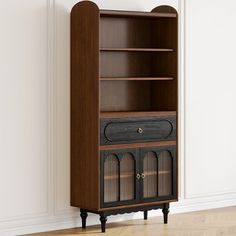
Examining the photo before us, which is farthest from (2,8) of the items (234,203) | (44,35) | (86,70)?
(234,203)

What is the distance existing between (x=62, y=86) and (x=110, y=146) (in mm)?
635

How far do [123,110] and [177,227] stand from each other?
1.06 metres

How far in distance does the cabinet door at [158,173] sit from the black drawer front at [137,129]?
0.11 m

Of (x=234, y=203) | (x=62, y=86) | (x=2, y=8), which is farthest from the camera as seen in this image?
(x=234, y=203)

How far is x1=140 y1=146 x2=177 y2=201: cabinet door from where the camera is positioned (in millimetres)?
5930

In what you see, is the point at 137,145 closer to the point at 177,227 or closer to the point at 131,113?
the point at 131,113

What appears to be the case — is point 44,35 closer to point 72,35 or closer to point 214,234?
point 72,35

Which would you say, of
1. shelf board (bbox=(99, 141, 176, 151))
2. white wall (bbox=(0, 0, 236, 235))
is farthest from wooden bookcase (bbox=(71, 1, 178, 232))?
white wall (bbox=(0, 0, 236, 235))

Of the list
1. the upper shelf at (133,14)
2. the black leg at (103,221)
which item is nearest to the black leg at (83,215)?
the black leg at (103,221)

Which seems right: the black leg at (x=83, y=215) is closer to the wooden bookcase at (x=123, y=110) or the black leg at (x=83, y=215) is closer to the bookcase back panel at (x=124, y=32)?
the wooden bookcase at (x=123, y=110)

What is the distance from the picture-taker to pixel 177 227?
237 inches

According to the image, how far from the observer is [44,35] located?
5.77 m

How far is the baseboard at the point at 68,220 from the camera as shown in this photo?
18.7 ft

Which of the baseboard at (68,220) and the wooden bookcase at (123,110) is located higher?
the wooden bookcase at (123,110)
